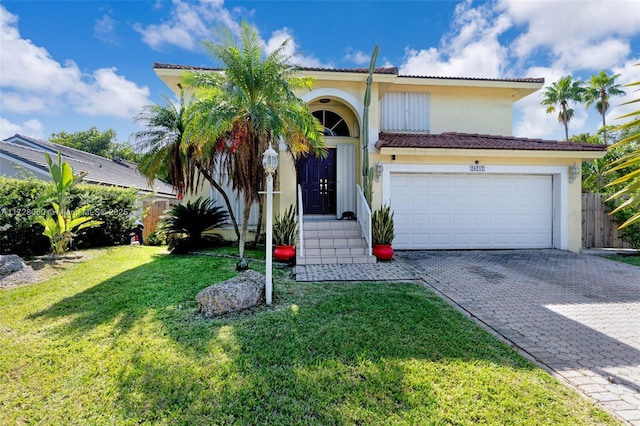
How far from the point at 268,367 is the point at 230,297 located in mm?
1900

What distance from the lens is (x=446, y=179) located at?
36.2 feet

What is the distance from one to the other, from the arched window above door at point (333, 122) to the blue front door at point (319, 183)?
830 mm

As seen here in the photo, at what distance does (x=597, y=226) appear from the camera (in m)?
12.2

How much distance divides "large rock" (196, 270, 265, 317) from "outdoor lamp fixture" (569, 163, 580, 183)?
12011 millimetres

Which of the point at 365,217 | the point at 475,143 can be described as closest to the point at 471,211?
the point at 475,143

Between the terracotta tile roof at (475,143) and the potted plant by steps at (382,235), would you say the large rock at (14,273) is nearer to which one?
the potted plant by steps at (382,235)

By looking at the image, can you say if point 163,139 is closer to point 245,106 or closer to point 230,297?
point 245,106

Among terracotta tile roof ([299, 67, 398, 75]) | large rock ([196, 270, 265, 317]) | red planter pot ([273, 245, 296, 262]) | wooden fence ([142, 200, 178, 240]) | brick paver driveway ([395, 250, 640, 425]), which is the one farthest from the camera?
wooden fence ([142, 200, 178, 240])

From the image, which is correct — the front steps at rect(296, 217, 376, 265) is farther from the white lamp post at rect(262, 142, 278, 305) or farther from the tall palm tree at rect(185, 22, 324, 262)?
the white lamp post at rect(262, 142, 278, 305)

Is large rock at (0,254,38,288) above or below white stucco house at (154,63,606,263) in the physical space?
below

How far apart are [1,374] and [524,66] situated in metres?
20.2

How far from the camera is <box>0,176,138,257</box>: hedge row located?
27.7 ft

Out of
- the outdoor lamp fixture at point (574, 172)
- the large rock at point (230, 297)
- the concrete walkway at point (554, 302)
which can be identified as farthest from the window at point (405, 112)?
the large rock at point (230, 297)

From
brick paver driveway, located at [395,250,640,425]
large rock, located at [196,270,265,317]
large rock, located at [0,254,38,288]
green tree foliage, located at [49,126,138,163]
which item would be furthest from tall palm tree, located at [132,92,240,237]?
green tree foliage, located at [49,126,138,163]
